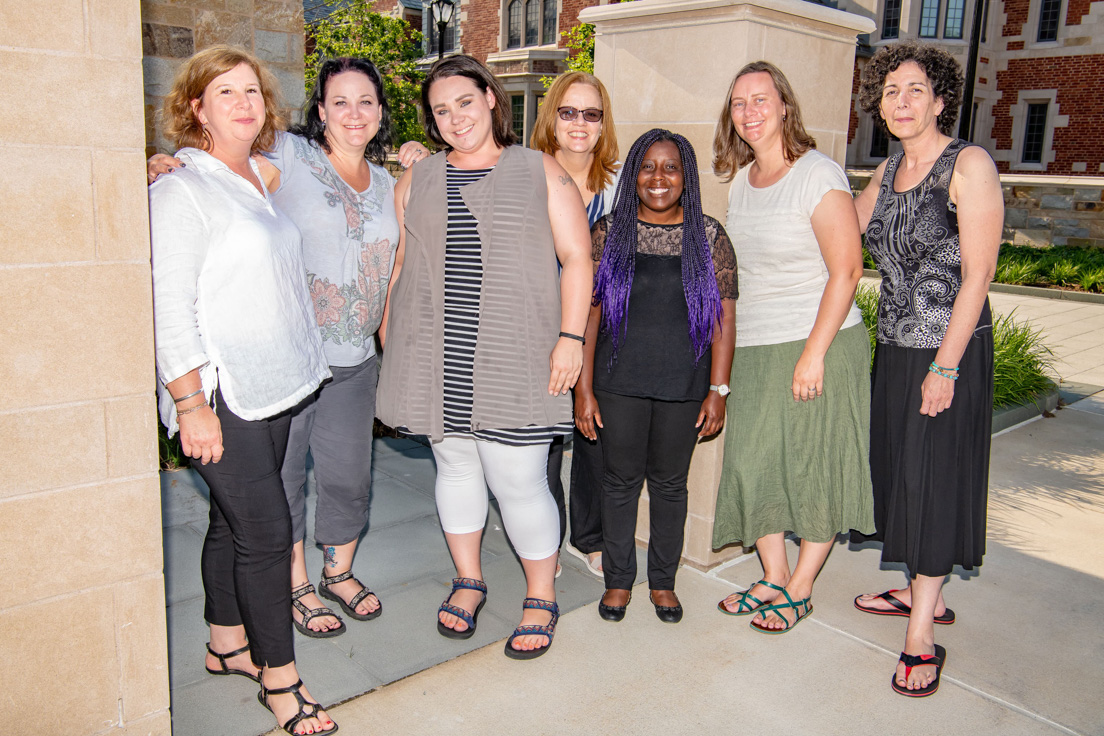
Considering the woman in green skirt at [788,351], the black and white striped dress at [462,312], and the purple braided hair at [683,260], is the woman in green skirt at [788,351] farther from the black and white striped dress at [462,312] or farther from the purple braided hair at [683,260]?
the black and white striped dress at [462,312]

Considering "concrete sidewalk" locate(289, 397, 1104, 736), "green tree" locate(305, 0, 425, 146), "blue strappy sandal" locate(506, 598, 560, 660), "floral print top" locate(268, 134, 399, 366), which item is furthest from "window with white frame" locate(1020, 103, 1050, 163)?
"floral print top" locate(268, 134, 399, 366)

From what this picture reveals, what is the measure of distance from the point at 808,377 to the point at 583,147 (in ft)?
4.20

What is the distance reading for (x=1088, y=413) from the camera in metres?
7.23

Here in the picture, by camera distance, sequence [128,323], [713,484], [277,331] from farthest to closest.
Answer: [713,484], [277,331], [128,323]

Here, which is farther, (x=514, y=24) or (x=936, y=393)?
(x=514, y=24)

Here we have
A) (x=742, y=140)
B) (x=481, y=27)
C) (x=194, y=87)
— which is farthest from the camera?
(x=481, y=27)

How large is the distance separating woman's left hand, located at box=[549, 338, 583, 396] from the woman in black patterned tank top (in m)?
1.16

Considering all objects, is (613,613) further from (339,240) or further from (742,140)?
(742,140)

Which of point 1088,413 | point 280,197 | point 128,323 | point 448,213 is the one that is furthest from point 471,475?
point 1088,413

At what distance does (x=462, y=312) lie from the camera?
3150 mm

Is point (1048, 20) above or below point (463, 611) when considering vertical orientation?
above

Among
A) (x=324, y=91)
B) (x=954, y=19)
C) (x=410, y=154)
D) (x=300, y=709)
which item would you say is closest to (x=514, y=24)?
(x=954, y=19)

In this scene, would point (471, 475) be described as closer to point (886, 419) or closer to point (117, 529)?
point (117, 529)

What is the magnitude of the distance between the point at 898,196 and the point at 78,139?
2.60 m
